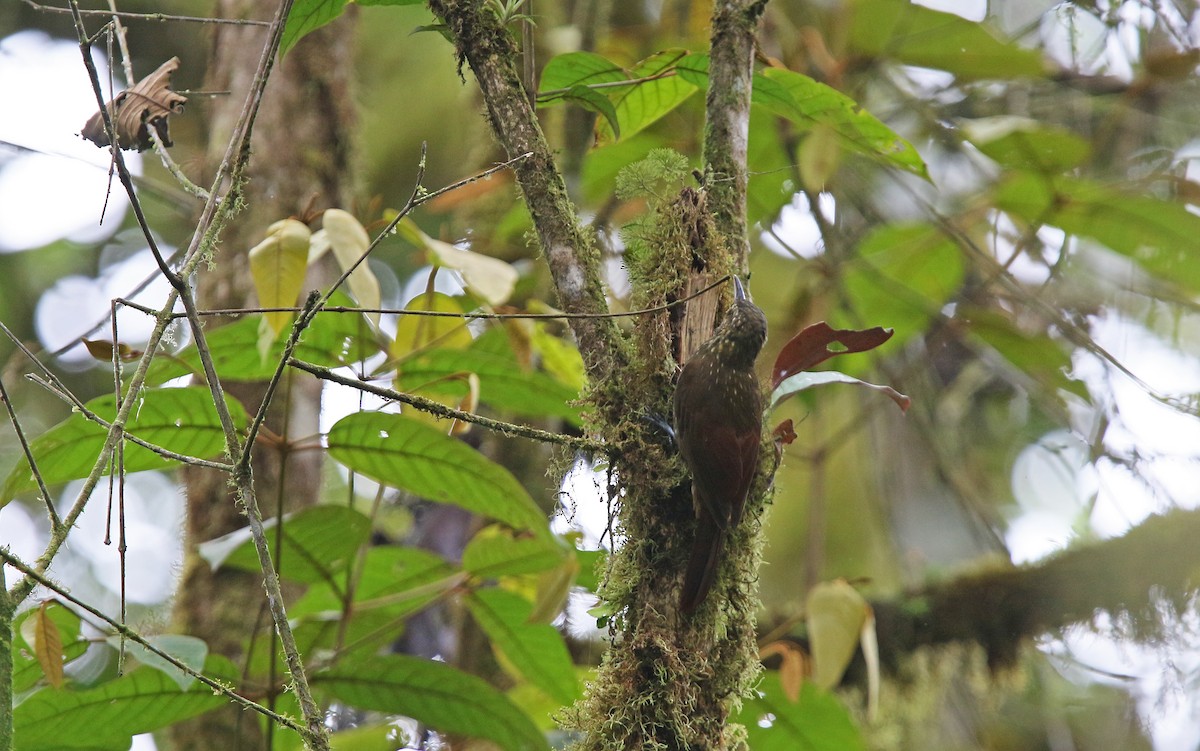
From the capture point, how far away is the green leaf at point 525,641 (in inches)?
94.7

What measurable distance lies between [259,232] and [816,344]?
1.99 meters

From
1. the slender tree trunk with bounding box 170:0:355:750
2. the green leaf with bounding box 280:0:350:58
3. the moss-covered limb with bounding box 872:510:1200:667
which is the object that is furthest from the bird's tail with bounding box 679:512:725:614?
the moss-covered limb with bounding box 872:510:1200:667

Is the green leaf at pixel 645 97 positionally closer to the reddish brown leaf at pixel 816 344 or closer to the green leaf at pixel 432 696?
the reddish brown leaf at pixel 816 344

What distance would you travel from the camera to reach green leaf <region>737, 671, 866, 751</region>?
94.7 inches

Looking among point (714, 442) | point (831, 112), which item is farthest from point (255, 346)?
point (831, 112)

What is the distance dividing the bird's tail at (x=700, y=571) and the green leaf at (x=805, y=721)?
3.46ft

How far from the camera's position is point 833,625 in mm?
2303

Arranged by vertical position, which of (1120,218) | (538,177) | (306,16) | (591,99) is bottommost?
(538,177)

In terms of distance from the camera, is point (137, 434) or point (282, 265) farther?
point (137, 434)

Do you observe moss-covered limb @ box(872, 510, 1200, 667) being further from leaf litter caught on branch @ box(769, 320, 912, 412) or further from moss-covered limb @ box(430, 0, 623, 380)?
moss-covered limb @ box(430, 0, 623, 380)

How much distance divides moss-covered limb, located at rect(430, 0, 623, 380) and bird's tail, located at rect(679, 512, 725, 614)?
1.02ft

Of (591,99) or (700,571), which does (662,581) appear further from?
(591,99)

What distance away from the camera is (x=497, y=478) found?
1994 millimetres

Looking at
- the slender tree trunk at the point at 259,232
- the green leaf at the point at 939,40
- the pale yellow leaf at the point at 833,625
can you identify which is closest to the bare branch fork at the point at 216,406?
the slender tree trunk at the point at 259,232
